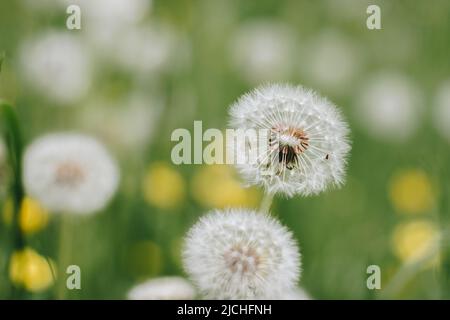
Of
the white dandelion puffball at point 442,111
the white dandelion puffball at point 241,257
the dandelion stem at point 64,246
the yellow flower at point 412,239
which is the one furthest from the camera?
the white dandelion puffball at point 442,111

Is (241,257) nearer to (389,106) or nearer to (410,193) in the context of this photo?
(410,193)

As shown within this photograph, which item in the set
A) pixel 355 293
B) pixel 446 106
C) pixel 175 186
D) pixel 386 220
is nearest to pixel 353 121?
pixel 446 106

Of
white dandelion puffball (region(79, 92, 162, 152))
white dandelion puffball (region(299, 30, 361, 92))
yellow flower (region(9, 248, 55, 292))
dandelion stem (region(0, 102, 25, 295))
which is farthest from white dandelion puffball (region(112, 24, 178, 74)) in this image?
dandelion stem (region(0, 102, 25, 295))

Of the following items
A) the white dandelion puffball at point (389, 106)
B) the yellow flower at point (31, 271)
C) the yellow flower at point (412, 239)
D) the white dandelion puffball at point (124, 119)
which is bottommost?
the yellow flower at point (31, 271)

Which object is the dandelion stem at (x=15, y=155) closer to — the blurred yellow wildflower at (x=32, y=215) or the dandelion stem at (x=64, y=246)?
the dandelion stem at (x=64, y=246)

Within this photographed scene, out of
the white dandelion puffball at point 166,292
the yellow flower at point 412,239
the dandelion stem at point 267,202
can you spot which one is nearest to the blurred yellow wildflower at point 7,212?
the white dandelion puffball at point 166,292

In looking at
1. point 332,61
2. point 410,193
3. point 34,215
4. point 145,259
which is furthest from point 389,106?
point 34,215
